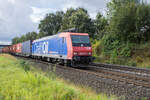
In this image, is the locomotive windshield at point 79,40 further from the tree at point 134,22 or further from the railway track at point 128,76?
the tree at point 134,22

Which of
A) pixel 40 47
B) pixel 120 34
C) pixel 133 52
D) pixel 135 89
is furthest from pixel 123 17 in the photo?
pixel 135 89

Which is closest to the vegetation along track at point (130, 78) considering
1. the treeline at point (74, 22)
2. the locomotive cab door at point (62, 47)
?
the locomotive cab door at point (62, 47)

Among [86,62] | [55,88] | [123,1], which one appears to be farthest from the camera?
[123,1]

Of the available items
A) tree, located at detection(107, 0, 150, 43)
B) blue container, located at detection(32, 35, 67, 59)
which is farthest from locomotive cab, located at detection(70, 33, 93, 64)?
tree, located at detection(107, 0, 150, 43)

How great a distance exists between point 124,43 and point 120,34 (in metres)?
1.26

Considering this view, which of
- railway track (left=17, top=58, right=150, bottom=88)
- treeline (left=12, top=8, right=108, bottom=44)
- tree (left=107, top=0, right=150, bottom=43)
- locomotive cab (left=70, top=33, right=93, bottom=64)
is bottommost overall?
railway track (left=17, top=58, right=150, bottom=88)

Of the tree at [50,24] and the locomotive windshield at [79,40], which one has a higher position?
the tree at [50,24]

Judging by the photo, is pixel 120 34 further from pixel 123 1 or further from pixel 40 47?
pixel 40 47

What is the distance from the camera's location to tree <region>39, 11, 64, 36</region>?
53688 millimetres

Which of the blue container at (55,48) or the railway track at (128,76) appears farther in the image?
the blue container at (55,48)

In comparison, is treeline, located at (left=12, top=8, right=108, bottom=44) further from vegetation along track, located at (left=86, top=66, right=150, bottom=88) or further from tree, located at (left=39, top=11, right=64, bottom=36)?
vegetation along track, located at (left=86, top=66, right=150, bottom=88)

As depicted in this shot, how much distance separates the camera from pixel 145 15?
18.4 m

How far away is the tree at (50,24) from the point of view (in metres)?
53.7

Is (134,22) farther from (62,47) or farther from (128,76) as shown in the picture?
(128,76)
